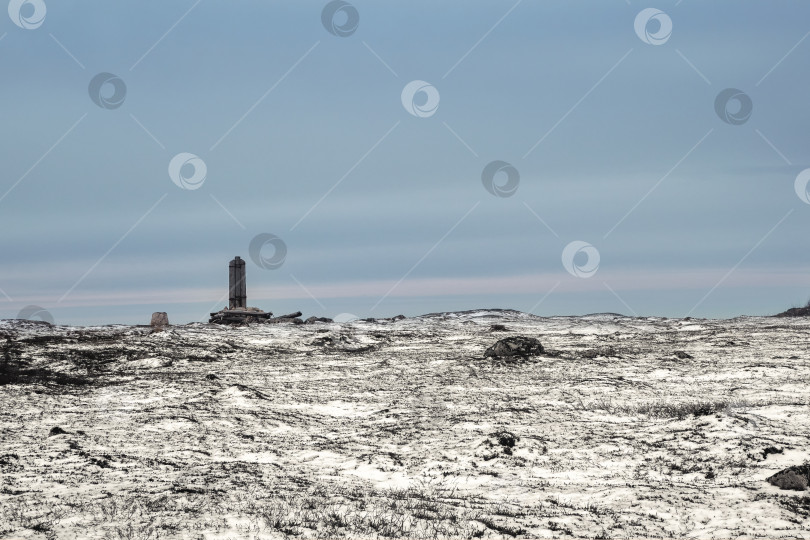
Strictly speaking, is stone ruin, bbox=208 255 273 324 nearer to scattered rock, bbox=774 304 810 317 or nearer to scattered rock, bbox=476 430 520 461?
scattered rock, bbox=476 430 520 461

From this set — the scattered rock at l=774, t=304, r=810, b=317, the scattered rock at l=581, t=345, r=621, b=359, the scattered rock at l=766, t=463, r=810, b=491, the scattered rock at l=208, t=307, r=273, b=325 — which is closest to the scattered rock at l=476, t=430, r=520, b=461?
A: the scattered rock at l=766, t=463, r=810, b=491

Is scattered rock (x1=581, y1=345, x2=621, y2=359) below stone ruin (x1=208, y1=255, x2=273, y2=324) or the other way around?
below

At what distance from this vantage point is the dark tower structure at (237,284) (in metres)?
31.5

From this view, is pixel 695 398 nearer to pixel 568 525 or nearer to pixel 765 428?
pixel 765 428

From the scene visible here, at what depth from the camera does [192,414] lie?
38.8ft

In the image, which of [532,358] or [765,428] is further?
[532,358]

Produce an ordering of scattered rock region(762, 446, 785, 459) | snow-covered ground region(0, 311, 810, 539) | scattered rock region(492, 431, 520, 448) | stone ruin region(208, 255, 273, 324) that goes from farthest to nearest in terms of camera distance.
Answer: stone ruin region(208, 255, 273, 324) → scattered rock region(492, 431, 520, 448) → scattered rock region(762, 446, 785, 459) → snow-covered ground region(0, 311, 810, 539)

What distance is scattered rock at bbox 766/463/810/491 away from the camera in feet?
23.7

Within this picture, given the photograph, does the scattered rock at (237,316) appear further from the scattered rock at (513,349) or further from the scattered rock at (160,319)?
the scattered rock at (513,349)

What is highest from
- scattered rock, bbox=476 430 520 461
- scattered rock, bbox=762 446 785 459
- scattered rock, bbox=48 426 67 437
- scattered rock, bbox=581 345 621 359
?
scattered rock, bbox=581 345 621 359

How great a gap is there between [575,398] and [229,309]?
2039cm

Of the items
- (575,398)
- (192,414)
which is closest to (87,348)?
(192,414)

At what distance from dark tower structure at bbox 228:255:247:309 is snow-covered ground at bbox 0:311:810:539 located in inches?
458

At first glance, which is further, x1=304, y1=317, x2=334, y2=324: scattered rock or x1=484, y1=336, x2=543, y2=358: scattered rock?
x1=304, y1=317, x2=334, y2=324: scattered rock
